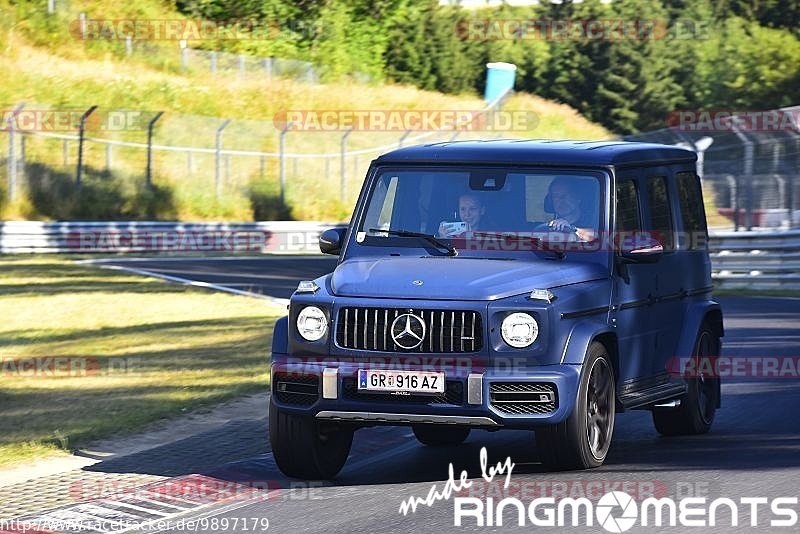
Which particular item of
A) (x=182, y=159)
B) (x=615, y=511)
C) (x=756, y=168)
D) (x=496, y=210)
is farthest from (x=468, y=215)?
(x=182, y=159)

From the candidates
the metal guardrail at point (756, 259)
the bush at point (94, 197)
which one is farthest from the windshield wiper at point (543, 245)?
the bush at point (94, 197)

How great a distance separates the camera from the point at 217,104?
53281mm

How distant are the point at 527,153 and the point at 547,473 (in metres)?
2.17

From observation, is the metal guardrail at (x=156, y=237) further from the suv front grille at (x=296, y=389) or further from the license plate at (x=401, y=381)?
the license plate at (x=401, y=381)

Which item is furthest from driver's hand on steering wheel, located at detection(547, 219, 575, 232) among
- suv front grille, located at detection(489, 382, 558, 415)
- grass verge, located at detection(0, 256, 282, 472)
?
grass verge, located at detection(0, 256, 282, 472)

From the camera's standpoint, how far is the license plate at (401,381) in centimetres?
872

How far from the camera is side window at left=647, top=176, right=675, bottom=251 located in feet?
34.7

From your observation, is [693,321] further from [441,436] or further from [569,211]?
[441,436]

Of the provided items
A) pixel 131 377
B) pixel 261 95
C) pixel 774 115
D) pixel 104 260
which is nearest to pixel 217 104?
pixel 261 95

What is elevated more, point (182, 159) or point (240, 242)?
point (182, 159)

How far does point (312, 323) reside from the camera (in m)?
9.06

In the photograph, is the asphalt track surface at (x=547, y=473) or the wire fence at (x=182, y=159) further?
the wire fence at (x=182, y=159)

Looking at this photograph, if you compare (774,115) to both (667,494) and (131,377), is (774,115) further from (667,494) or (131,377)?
(667,494)

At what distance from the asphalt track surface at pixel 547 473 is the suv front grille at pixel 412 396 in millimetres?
546
